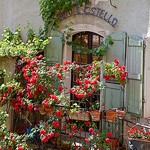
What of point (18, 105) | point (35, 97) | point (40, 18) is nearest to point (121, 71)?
point (35, 97)

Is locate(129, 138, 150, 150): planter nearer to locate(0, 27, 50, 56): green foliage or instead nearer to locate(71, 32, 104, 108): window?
locate(71, 32, 104, 108): window

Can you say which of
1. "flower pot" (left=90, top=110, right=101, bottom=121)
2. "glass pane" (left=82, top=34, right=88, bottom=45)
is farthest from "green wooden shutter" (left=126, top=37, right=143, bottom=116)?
"glass pane" (left=82, top=34, right=88, bottom=45)

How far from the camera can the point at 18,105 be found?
5.13 m

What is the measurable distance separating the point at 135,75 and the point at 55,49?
7.39 ft

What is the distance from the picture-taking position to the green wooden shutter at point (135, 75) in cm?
→ 522

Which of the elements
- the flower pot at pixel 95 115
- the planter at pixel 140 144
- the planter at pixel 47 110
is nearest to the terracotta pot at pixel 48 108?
the planter at pixel 47 110

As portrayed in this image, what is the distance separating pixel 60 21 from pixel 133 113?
3041 millimetres

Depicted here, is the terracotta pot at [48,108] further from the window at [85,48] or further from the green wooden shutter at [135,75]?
the green wooden shutter at [135,75]

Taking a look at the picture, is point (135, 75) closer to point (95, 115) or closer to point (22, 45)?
point (95, 115)

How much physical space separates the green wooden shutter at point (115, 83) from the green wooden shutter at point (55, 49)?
4.41ft

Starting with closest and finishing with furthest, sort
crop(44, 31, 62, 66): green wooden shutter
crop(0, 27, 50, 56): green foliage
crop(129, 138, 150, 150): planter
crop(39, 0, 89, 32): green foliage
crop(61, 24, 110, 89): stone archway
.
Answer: crop(129, 138, 150, 150): planter, crop(0, 27, 50, 56): green foliage, crop(61, 24, 110, 89): stone archway, crop(39, 0, 89, 32): green foliage, crop(44, 31, 62, 66): green wooden shutter

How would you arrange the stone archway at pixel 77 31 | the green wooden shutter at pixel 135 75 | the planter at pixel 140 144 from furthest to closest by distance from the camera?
the stone archway at pixel 77 31
the green wooden shutter at pixel 135 75
the planter at pixel 140 144

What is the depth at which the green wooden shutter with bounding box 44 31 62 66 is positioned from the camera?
6332mm

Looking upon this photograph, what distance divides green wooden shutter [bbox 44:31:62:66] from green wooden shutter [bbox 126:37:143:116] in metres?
1.85
